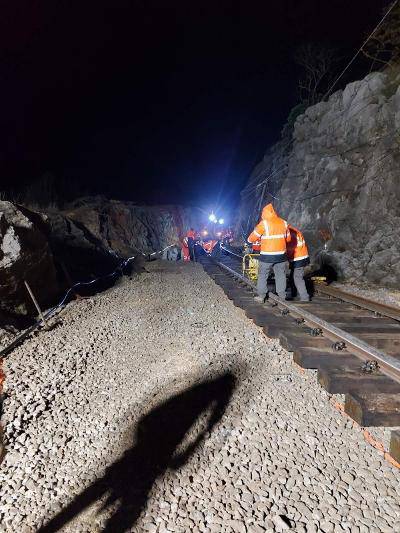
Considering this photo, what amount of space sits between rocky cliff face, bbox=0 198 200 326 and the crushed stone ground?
2.29 metres

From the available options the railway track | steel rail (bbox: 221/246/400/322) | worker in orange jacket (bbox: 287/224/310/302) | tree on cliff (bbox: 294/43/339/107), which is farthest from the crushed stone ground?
tree on cliff (bbox: 294/43/339/107)

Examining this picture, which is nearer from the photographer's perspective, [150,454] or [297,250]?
[150,454]

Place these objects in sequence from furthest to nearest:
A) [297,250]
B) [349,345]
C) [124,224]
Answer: [124,224] < [297,250] < [349,345]

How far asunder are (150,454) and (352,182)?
48.9 feet

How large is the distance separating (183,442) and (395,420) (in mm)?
1762

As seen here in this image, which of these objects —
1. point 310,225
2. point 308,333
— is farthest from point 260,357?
point 310,225

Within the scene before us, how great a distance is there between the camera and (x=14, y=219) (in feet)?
25.9

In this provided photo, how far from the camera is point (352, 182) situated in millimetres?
14875

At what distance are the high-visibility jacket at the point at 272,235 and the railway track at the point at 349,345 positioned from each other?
0.93 meters

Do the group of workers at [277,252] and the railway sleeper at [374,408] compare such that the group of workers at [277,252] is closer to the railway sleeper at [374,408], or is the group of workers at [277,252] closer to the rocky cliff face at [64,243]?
the railway sleeper at [374,408]

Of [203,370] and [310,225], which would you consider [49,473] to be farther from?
[310,225]

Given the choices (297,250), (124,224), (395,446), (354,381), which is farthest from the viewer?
(124,224)

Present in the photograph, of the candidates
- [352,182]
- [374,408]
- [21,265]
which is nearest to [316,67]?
[352,182]

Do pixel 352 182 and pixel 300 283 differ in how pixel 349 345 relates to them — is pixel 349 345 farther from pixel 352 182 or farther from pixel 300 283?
pixel 352 182
